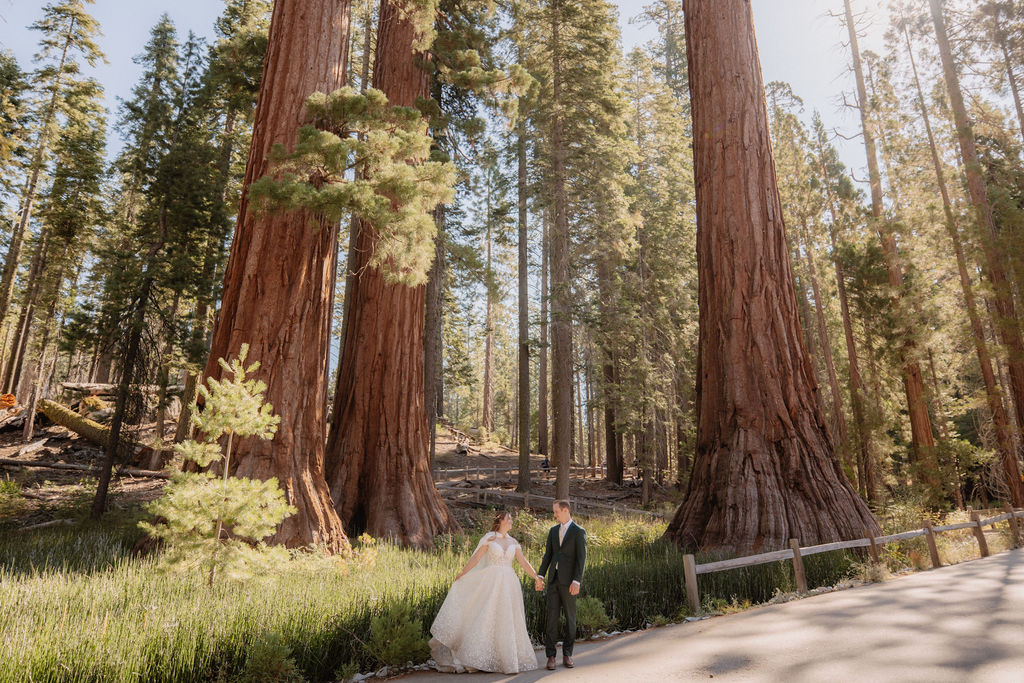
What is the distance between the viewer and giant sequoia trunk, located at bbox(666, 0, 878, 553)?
25.6 ft

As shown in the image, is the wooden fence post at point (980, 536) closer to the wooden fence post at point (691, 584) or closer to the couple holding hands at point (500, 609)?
the wooden fence post at point (691, 584)

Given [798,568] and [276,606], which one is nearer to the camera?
[276,606]

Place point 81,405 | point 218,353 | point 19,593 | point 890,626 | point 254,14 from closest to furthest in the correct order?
point 19,593, point 890,626, point 218,353, point 254,14, point 81,405

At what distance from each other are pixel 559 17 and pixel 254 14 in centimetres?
923

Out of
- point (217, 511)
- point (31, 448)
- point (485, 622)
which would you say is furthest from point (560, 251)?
point (31, 448)

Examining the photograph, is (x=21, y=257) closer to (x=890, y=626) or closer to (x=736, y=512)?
(x=736, y=512)

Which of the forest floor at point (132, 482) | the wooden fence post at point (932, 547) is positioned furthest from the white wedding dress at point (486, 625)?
the forest floor at point (132, 482)

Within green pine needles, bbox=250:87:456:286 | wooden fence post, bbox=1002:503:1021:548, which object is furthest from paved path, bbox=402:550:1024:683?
wooden fence post, bbox=1002:503:1021:548

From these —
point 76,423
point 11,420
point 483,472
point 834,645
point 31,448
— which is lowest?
point 834,645

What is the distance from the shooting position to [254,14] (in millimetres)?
15992

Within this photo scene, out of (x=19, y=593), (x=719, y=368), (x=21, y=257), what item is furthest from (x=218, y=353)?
(x=21, y=257)

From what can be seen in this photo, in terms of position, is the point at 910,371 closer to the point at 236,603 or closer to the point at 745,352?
the point at 745,352

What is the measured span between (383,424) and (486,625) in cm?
579

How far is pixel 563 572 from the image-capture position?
485 cm
